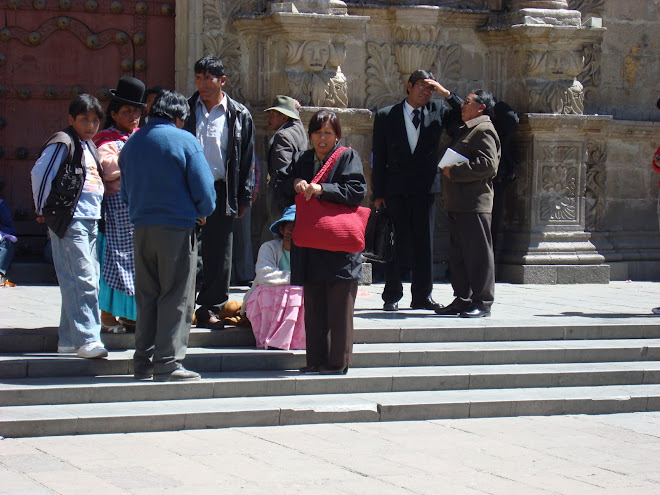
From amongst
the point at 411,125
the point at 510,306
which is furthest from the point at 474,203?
the point at 510,306

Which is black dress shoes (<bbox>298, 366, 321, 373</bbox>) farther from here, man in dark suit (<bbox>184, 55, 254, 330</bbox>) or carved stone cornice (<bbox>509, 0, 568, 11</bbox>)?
carved stone cornice (<bbox>509, 0, 568, 11</bbox>)

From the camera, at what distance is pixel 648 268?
13.2m

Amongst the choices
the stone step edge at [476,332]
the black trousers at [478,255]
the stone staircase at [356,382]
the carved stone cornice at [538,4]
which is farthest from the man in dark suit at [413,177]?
the carved stone cornice at [538,4]

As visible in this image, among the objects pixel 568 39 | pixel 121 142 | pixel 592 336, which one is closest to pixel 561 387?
pixel 592 336

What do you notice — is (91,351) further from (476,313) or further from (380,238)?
(476,313)

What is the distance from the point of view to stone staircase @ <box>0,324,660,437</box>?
6723 millimetres

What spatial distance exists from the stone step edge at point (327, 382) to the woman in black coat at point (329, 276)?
0.61 ft

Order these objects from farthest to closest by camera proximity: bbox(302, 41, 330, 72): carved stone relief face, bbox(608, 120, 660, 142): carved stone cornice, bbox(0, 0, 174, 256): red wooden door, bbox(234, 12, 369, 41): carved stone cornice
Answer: bbox(608, 120, 660, 142): carved stone cornice < bbox(0, 0, 174, 256): red wooden door < bbox(302, 41, 330, 72): carved stone relief face < bbox(234, 12, 369, 41): carved stone cornice

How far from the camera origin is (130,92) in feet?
25.6

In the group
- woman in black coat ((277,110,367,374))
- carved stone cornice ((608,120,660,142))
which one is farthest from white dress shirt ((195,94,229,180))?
carved stone cornice ((608,120,660,142))

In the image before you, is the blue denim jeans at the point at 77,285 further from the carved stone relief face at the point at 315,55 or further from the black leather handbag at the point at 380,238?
the carved stone relief face at the point at 315,55

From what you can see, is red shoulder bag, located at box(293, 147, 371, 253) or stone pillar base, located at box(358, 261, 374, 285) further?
stone pillar base, located at box(358, 261, 374, 285)

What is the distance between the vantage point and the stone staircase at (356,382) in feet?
22.1

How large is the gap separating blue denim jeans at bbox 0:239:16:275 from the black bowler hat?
3330 millimetres
